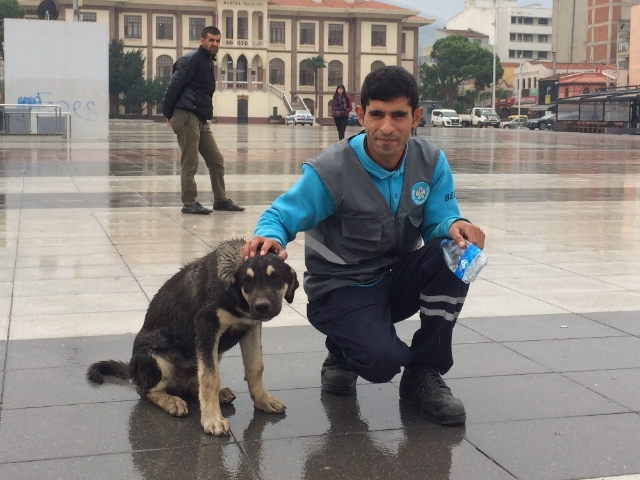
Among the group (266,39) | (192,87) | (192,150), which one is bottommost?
(192,150)

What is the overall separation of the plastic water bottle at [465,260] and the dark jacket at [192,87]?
6.76m

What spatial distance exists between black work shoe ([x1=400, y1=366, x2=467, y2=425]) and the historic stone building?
84018 millimetres

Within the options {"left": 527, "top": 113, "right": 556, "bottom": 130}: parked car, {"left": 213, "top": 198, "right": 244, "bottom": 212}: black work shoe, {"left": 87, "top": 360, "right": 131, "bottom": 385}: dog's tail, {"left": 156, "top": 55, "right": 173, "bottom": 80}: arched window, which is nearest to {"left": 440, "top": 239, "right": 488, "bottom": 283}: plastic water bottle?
{"left": 87, "top": 360, "right": 131, "bottom": 385}: dog's tail

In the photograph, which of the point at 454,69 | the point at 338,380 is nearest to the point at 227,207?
the point at 338,380

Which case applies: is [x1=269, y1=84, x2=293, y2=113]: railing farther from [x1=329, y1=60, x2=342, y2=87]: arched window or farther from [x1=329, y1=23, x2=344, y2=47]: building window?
[x1=329, y1=23, x2=344, y2=47]: building window

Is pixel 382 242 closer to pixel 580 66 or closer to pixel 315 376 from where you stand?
pixel 315 376

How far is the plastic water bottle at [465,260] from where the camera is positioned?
3535 millimetres

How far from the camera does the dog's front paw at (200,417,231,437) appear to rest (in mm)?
3500

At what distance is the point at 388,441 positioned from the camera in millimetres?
3496

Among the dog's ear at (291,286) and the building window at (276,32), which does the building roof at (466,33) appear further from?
the dog's ear at (291,286)

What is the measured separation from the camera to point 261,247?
335cm

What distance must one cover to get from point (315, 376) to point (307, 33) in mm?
92340

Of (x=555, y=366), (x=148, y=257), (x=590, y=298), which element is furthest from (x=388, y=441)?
(x=148, y=257)

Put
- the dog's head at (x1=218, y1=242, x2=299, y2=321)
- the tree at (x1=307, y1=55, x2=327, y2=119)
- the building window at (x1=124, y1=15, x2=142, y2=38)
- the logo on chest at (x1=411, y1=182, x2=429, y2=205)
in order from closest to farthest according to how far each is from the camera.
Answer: the dog's head at (x1=218, y1=242, x2=299, y2=321), the logo on chest at (x1=411, y1=182, x2=429, y2=205), the building window at (x1=124, y1=15, x2=142, y2=38), the tree at (x1=307, y1=55, x2=327, y2=119)
